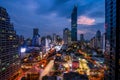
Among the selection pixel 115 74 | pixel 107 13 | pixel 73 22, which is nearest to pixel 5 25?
pixel 107 13

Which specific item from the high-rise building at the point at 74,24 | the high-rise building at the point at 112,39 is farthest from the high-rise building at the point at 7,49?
the high-rise building at the point at 74,24

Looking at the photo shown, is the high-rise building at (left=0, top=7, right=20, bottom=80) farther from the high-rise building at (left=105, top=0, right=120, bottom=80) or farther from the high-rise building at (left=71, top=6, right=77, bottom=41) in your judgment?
the high-rise building at (left=71, top=6, right=77, bottom=41)

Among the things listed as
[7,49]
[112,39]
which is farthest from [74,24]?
[112,39]

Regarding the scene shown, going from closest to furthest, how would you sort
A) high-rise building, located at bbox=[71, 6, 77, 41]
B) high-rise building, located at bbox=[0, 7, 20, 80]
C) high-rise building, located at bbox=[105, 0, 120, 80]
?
high-rise building, located at bbox=[105, 0, 120, 80] < high-rise building, located at bbox=[0, 7, 20, 80] < high-rise building, located at bbox=[71, 6, 77, 41]

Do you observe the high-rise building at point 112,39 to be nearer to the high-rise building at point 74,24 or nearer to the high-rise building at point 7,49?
the high-rise building at point 7,49

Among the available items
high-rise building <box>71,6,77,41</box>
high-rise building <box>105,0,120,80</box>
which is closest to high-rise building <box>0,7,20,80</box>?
high-rise building <box>105,0,120,80</box>

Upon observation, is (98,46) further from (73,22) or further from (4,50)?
(4,50)

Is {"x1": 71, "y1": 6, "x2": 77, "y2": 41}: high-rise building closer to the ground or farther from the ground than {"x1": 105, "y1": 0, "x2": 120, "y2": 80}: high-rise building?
farther from the ground
